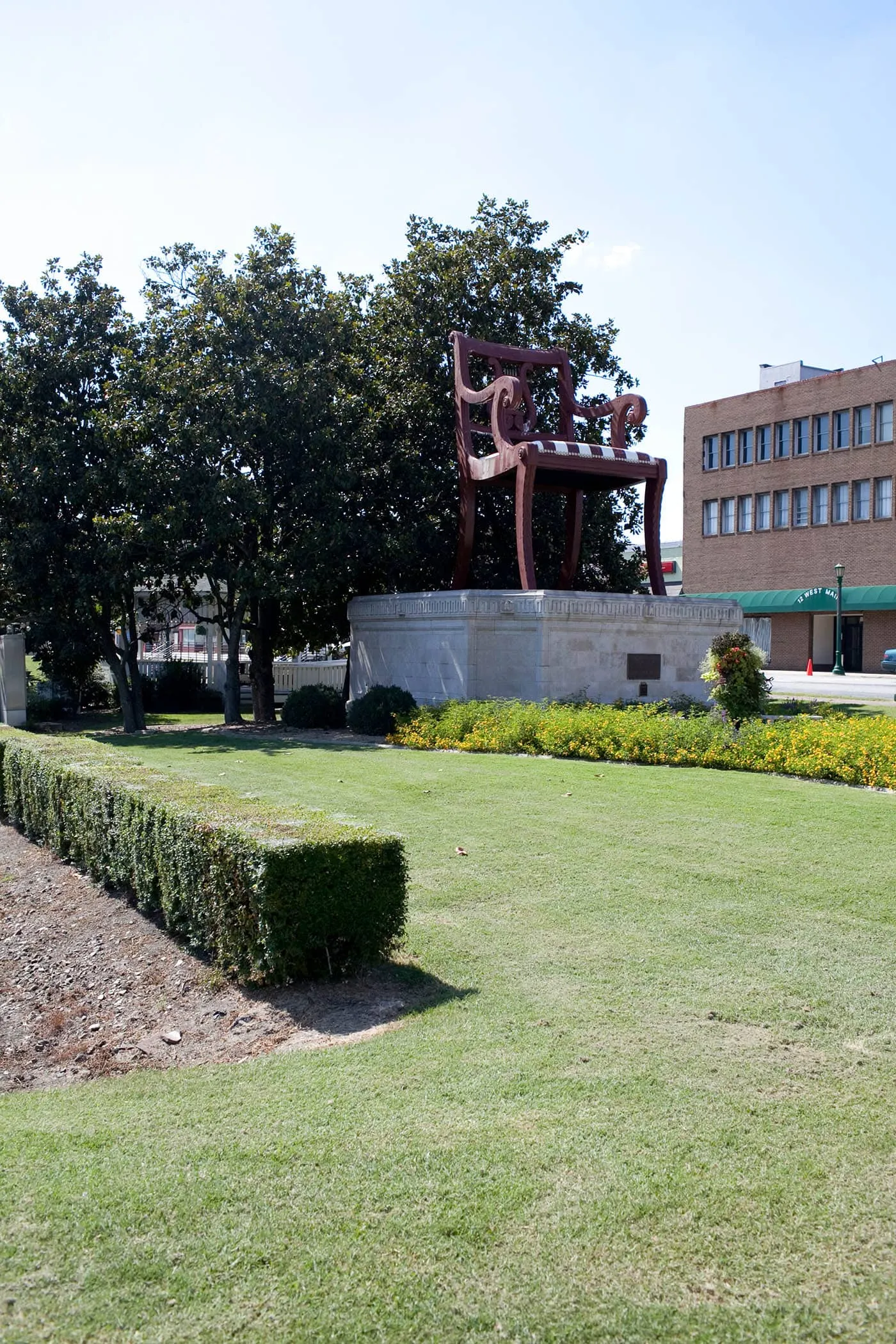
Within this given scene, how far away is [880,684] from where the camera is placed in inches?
1241

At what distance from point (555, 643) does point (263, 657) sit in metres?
7.91

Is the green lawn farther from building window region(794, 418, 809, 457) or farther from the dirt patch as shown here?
building window region(794, 418, 809, 457)

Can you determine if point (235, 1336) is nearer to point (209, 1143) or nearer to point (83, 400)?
point (209, 1143)

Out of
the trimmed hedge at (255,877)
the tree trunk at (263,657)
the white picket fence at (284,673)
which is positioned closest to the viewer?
the trimmed hedge at (255,877)

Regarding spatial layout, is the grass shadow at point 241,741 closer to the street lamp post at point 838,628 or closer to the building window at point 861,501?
the street lamp post at point 838,628

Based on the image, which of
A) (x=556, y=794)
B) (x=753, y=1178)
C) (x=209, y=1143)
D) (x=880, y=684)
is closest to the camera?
(x=753, y=1178)

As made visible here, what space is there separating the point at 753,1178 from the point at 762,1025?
54.1 inches

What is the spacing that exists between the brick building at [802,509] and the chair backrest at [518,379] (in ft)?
86.4

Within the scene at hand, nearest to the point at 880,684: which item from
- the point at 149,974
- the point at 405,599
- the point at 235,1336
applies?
the point at 405,599

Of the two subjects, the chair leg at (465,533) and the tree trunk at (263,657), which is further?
the tree trunk at (263,657)

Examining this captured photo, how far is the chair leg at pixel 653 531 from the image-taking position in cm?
1995

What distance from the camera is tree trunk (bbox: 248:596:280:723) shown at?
23.2 metres

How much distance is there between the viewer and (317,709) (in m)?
19.8

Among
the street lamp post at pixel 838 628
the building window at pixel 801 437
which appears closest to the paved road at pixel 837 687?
the street lamp post at pixel 838 628
